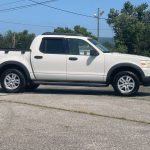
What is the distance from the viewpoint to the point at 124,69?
1539cm

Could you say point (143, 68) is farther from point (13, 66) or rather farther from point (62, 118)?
point (62, 118)

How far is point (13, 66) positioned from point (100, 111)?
4776 mm

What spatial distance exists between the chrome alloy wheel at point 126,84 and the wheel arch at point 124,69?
0.22 m

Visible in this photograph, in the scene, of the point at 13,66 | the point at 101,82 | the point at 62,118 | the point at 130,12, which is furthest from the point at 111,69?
the point at 130,12

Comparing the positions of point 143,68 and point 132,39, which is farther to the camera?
point 132,39

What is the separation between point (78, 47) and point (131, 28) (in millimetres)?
41067

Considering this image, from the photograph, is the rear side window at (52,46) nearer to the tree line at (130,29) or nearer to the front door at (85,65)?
the front door at (85,65)

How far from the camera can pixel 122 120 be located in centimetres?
1066

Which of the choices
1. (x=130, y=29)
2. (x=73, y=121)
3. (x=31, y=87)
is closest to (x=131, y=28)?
(x=130, y=29)

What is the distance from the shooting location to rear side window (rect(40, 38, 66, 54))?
15.7 metres

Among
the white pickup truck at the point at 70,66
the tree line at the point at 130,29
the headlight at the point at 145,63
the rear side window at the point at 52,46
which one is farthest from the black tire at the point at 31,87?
the tree line at the point at 130,29

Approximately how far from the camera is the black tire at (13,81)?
15.8 metres

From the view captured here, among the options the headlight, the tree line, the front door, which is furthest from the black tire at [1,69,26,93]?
the tree line

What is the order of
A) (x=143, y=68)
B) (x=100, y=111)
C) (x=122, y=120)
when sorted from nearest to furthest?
(x=122, y=120) < (x=100, y=111) < (x=143, y=68)
